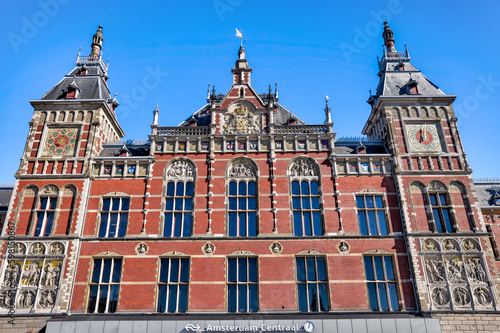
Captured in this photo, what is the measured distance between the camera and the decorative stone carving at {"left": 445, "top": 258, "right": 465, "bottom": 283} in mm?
21688

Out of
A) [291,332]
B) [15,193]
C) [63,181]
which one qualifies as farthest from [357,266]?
[15,193]

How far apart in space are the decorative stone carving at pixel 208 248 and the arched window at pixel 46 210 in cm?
947

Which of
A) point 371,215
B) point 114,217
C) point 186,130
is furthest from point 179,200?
point 371,215

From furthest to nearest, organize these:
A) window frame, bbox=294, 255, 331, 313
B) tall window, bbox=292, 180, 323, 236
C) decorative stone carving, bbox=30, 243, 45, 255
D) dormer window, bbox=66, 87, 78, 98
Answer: dormer window, bbox=66, 87, 78, 98, tall window, bbox=292, 180, 323, 236, decorative stone carving, bbox=30, 243, 45, 255, window frame, bbox=294, 255, 331, 313

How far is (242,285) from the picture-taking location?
22016 millimetres

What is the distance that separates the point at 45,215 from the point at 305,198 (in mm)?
16242

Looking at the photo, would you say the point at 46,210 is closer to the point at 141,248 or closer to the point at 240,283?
the point at 141,248

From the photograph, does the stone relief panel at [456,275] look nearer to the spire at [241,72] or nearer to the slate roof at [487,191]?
the slate roof at [487,191]

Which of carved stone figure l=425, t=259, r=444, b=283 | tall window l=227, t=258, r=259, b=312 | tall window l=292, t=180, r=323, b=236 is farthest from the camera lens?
tall window l=292, t=180, r=323, b=236

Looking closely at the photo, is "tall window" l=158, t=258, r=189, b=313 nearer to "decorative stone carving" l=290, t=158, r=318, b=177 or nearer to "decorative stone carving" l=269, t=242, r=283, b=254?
"decorative stone carving" l=269, t=242, r=283, b=254

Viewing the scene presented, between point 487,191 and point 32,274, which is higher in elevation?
point 487,191

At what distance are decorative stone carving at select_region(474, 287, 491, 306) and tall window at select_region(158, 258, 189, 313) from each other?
16.3m

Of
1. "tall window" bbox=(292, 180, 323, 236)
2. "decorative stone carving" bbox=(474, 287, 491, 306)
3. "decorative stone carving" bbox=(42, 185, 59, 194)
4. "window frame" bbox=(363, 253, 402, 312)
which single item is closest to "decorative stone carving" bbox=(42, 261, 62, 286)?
"decorative stone carving" bbox=(42, 185, 59, 194)

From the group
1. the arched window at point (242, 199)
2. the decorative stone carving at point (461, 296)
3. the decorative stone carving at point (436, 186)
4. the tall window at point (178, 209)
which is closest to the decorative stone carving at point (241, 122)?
the arched window at point (242, 199)
